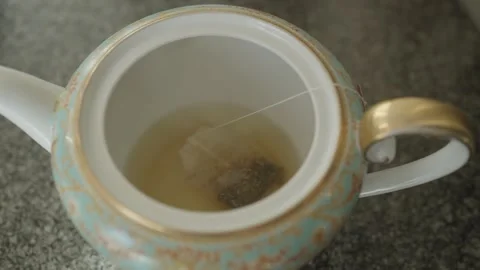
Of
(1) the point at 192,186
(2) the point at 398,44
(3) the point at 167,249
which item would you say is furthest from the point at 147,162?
(2) the point at 398,44

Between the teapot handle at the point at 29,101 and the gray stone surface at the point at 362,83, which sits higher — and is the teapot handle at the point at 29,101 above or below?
above

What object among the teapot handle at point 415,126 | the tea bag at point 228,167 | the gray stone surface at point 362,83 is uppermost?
the teapot handle at point 415,126

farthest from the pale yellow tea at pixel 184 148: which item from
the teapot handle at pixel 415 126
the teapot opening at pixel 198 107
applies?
the teapot handle at pixel 415 126

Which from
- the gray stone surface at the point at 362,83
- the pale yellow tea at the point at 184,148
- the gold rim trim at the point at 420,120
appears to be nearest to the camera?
the gold rim trim at the point at 420,120

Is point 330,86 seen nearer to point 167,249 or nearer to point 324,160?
point 324,160

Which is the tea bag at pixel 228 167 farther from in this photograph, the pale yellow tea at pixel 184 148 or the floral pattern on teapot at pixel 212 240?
the floral pattern on teapot at pixel 212 240

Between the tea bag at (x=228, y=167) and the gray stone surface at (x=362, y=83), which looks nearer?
the tea bag at (x=228, y=167)

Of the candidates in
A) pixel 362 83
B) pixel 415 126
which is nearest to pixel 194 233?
pixel 415 126

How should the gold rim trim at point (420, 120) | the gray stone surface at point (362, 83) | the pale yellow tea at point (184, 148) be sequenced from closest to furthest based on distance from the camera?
the gold rim trim at point (420, 120) < the pale yellow tea at point (184, 148) < the gray stone surface at point (362, 83)

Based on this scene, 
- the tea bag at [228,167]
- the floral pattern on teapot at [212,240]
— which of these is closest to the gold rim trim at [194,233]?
the floral pattern on teapot at [212,240]
